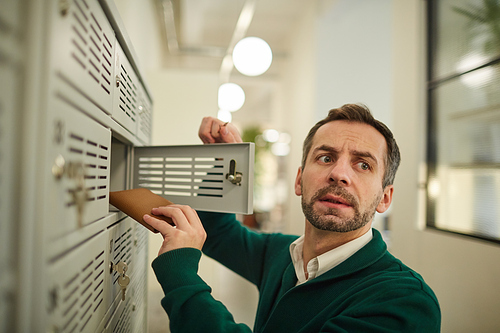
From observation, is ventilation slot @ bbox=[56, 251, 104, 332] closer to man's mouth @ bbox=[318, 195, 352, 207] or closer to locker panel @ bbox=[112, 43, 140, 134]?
locker panel @ bbox=[112, 43, 140, 134]

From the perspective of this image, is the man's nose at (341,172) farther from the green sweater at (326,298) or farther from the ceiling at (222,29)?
the ceiling at (222,29)

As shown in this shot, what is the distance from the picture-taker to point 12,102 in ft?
1.50

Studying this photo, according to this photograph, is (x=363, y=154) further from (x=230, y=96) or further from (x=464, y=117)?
(x=230, y=96)

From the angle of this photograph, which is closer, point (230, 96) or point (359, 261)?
point (359, 261)

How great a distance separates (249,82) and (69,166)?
5.84m

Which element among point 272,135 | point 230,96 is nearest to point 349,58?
point 230,96

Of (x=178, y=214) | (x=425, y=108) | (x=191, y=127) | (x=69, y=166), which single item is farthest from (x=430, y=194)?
(x=69, y=166)

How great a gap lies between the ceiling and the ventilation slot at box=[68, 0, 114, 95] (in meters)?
3.28

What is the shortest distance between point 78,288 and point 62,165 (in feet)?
0.84

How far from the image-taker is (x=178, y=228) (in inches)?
35.3

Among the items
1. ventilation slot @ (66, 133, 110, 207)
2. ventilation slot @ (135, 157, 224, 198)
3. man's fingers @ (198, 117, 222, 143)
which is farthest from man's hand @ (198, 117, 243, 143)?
ventilation slot @ (66, 133, 110, 207)

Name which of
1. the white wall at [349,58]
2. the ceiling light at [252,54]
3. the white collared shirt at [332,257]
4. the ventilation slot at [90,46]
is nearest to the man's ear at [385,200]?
the white collared shirt at [332,257]

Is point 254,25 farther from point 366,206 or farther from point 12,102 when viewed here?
point 12,102

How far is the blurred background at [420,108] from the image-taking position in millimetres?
2113
